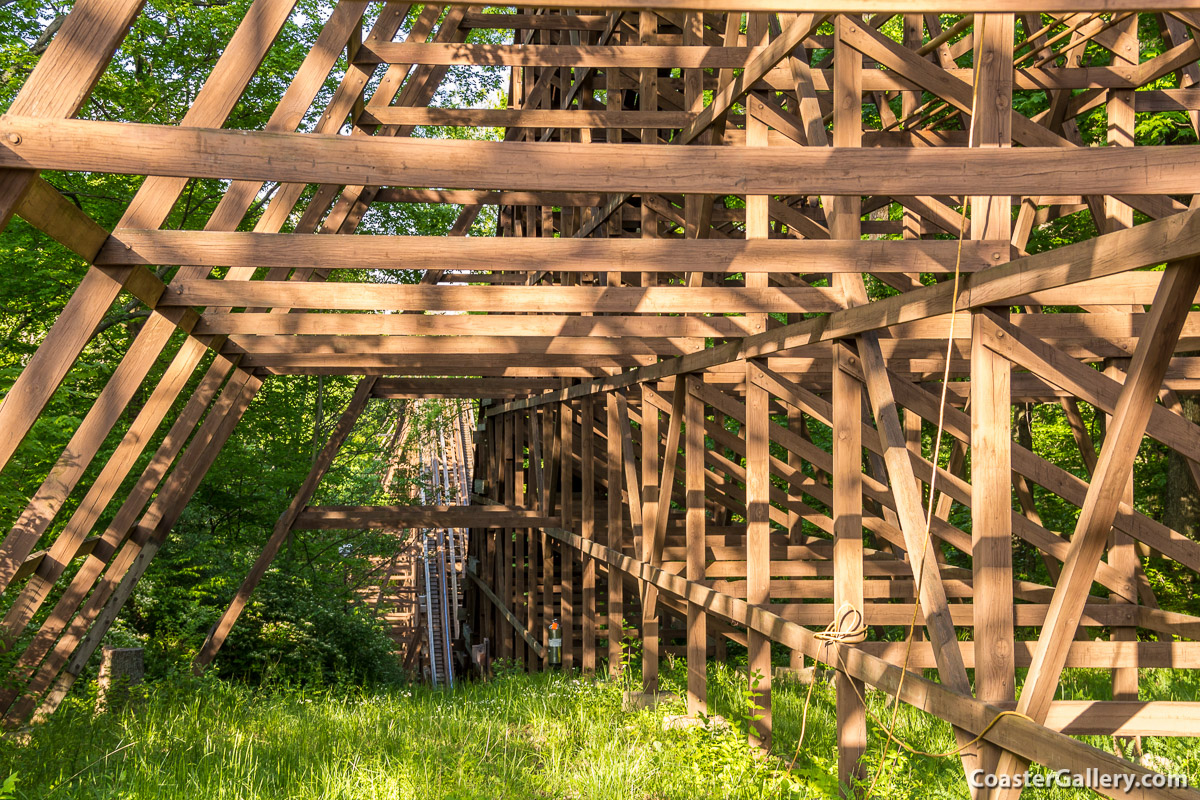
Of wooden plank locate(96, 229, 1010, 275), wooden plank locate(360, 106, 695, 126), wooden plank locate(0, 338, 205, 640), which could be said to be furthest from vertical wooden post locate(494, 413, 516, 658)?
wooden plank locate(96, 229, 1010, 275)

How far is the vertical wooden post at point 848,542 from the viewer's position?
5.27 metres

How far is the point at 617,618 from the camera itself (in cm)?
1111

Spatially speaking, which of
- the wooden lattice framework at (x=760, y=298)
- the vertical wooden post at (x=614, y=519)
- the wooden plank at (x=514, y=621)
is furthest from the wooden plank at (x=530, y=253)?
the wooden plank at (x=514, y=621)

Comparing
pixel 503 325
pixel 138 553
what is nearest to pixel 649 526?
pixel 503 325

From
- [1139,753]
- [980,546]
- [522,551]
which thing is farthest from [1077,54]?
[522,551]

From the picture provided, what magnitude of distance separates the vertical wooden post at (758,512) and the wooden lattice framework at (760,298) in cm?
2

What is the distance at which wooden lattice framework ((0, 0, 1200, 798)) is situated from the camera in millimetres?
3619

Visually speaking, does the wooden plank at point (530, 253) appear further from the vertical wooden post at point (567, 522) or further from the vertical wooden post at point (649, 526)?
the vertical wooden post at point (567, 522)

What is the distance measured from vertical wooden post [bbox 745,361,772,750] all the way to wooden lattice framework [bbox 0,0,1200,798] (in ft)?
0.07

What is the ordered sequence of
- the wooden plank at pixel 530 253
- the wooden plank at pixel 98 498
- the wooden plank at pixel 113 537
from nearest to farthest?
the wooden plank at pixel 530 253, the wooden plank at pixel 98 498, the wooden plank at pixel 113 537

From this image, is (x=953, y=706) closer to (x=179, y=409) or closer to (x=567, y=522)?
(x=567, y=522)

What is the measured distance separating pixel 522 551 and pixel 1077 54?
1169 cm

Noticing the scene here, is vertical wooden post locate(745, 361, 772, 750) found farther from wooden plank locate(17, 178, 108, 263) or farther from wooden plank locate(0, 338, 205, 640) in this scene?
wooden plank locate(0, 338, 205, 640)

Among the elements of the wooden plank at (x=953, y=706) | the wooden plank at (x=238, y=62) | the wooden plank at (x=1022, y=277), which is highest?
the wooden plank at (x=1022, y=277)
